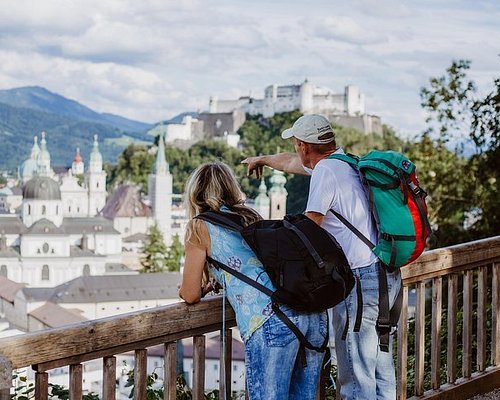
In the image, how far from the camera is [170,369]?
3.12 m

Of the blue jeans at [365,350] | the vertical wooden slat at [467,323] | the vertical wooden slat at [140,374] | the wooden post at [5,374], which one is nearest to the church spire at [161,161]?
the vertical wooden slat at [467,323]

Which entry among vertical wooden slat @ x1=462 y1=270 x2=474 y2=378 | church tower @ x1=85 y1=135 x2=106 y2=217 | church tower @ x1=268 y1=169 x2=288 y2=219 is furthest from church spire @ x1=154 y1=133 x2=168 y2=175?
vertical wooden slat @ x1=462 y1=270 x2=474 y2=378

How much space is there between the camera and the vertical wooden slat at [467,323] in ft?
14.6

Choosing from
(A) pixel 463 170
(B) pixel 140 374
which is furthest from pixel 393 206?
(A) pixel 463 170

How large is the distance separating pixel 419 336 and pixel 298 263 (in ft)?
4.93

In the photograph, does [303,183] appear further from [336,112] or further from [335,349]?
[335,349]

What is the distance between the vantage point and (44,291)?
70.8 metres

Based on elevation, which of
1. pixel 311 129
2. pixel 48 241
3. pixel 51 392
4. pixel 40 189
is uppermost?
pixel 311 129

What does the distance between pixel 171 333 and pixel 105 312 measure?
67798mm

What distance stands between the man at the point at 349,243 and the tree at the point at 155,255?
7937cm

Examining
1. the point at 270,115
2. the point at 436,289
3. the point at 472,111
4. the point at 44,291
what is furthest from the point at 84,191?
the point at 436,289

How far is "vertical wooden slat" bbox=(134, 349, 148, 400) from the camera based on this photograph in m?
3.03

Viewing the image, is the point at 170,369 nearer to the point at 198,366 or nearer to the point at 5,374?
the point at 198,366

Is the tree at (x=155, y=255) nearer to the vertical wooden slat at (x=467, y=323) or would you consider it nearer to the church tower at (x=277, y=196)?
the church tower at (x=277, y=196)
